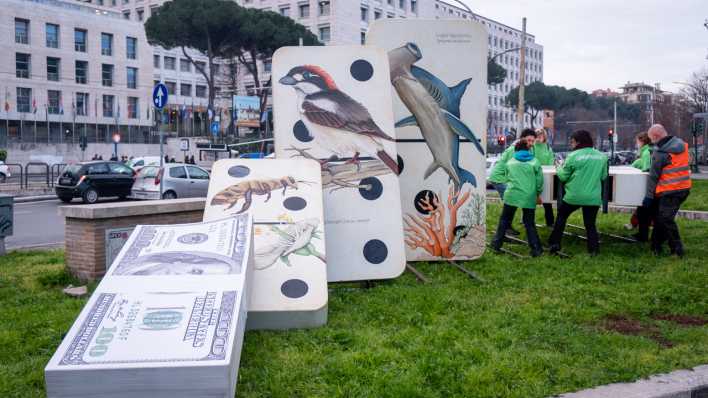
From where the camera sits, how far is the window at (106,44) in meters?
64.9

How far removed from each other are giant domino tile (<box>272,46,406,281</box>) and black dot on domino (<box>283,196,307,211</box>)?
618mm

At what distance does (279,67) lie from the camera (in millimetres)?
7758

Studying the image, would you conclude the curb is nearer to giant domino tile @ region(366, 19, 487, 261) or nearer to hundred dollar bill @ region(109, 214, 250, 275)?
hundred dollar bill @ region(109, 214, 250, 275)

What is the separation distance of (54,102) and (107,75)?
21.5 feet

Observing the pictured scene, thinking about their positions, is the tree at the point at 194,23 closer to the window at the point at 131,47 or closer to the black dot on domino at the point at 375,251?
the window at the point at 131,47

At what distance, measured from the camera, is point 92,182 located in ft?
76.3

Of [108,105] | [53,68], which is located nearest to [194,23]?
[53,68]

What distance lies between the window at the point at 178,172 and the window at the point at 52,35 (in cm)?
4496

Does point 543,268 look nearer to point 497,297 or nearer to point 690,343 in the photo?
point 497,297

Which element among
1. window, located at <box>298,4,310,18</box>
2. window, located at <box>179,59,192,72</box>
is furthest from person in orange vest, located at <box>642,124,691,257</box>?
window, located at <box>179,59,192,72</box>

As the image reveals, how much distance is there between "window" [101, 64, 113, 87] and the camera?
65.4 meters

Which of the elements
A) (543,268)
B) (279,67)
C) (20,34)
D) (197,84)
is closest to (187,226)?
(279,67)

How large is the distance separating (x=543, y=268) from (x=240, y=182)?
3878 millimetres

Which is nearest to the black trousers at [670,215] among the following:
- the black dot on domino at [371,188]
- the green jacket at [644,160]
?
the green jacket at [644,160]
